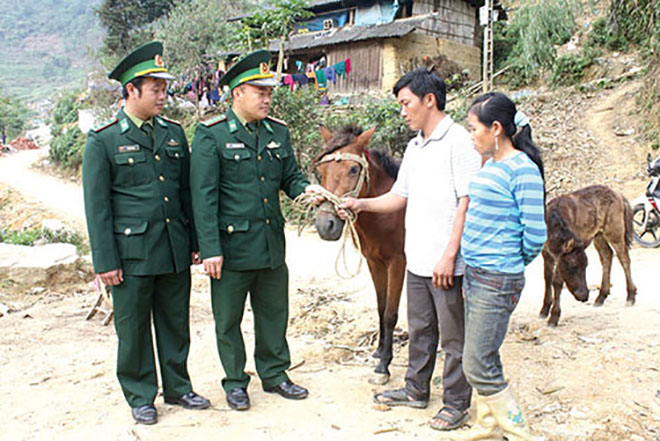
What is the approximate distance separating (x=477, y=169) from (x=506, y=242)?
554mm

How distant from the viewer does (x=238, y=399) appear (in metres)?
3.50

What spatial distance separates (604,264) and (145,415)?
511 centimetres

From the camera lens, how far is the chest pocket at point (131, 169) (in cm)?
327

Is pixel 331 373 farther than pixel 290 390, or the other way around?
pixel 331 373

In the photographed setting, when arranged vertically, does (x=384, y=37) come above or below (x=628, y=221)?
above

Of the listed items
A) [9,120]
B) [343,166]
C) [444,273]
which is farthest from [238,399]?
[9,120]

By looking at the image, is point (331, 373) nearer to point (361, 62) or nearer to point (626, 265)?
point (626, 265)

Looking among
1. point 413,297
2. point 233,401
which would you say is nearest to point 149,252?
point 233,401

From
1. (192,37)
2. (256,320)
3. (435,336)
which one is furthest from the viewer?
(192,37)

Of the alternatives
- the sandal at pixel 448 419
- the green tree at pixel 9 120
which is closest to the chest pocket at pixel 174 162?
the sandal at pixel 448 419

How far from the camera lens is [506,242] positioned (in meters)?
2.67

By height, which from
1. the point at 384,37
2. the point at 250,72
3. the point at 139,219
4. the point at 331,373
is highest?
the point at 384,37

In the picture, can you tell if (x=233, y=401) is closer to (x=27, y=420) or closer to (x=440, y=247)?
(x=27, y=420)

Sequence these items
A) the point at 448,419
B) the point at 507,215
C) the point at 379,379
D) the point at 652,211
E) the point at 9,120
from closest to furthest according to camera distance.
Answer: the point at 507,215 → the point at 448,419 → the point at 379,379 → the point at 652,211 → the point at 9,120
